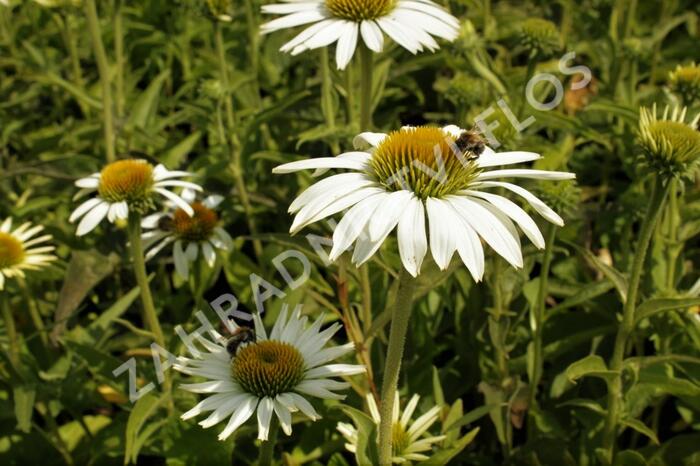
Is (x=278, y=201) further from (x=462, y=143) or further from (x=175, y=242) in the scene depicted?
(x=462, y=143)

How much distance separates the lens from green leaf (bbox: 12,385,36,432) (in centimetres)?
209

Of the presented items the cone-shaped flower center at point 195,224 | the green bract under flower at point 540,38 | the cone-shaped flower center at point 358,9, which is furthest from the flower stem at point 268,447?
the green bract under flower at point 540,38

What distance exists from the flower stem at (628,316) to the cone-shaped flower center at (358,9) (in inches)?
35.3

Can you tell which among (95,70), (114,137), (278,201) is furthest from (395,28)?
(95,70)

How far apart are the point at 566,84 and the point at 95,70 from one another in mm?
2334

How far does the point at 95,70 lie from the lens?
4027 mm

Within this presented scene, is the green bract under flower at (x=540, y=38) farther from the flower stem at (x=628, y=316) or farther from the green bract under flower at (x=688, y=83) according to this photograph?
the flower stem at (x=628, y=316)

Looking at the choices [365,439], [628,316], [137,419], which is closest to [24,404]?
[137,419]

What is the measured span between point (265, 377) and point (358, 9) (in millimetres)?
1060

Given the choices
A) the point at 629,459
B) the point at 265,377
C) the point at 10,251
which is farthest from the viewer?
the point at 10,251

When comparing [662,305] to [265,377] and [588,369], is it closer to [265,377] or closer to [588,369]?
[588,369]

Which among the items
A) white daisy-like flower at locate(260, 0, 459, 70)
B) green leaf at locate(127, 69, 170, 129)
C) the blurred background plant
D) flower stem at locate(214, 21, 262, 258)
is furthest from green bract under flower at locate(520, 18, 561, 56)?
green leaf at locate(127, 69, 170, 129)

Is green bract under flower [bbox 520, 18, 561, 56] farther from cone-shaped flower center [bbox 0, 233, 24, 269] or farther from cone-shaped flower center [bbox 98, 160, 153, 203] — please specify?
cone-shaped flower center [bbox 0, 233, 24, 269]

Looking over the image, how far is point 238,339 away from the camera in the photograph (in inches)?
72.6
